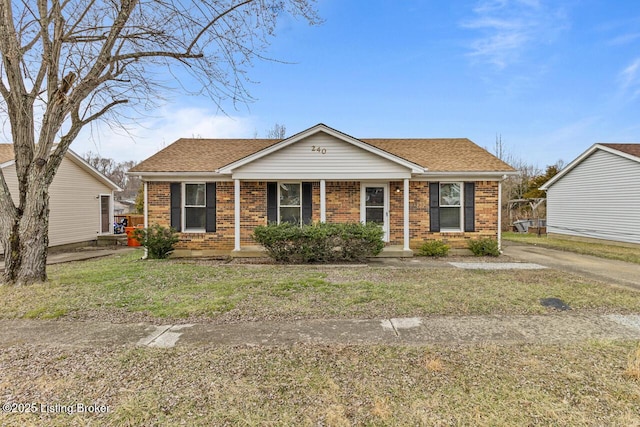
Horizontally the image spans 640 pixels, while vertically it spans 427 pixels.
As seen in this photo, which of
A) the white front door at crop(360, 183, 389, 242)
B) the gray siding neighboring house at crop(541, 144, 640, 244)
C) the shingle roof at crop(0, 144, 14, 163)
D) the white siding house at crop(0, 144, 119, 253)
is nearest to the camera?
the white front door at crop(360, 183, 389, 242)

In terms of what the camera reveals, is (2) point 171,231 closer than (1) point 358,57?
Yes

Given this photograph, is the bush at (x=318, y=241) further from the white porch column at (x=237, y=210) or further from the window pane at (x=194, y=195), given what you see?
the window pane at (x=194, y=195)

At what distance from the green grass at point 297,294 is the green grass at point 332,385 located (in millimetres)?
1254

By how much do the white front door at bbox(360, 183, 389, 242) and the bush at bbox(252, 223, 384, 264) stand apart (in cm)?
186

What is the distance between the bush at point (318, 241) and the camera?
29.1 feet

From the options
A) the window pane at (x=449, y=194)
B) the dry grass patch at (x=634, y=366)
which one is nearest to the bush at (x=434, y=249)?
the window pane at (x=449, y=194)

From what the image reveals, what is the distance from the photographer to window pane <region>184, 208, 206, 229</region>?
35.3 ft

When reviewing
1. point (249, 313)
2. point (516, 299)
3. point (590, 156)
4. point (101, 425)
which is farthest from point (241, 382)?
point (590, 156)

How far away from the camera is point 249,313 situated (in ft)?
15.4

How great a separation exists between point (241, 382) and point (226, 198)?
8.59m

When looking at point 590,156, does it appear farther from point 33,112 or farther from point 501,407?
point 33,112

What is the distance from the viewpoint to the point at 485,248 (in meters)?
10.2

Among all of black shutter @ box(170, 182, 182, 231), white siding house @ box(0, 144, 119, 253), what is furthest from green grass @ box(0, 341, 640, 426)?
white siding house @ box(0, 144, 119, 253)

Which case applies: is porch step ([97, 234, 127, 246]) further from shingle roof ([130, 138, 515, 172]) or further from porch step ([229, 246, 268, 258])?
porch step ([229, 246, 268, 258])
